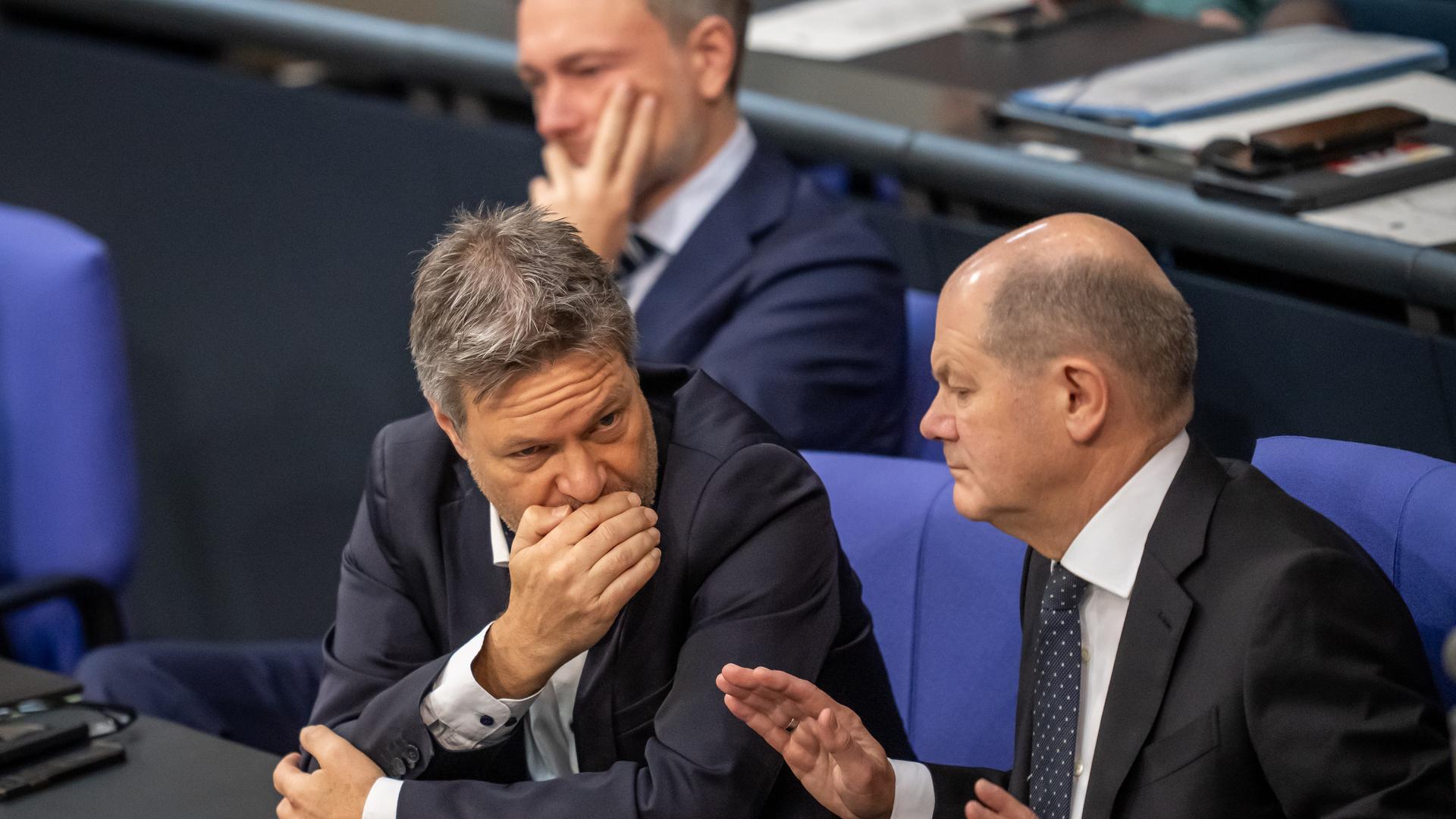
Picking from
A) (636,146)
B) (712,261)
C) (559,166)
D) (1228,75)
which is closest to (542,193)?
(559,166)

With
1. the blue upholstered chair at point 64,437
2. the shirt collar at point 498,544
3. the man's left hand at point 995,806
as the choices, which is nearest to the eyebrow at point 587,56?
the blue upholstered chair at point 64,437

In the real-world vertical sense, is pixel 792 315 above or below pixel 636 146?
below

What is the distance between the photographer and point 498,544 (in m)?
1.81

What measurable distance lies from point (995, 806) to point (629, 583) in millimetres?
395

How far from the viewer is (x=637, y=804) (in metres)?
1.62

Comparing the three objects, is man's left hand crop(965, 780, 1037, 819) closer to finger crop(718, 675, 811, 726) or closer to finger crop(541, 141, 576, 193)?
finger crop(718, 675, 811, 726)

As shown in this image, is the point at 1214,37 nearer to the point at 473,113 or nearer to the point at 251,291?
the point at 473,113

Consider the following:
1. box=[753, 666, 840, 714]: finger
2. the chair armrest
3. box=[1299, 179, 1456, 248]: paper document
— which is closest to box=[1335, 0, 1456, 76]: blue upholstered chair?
box=[1299, 179, 1456, 248]: paper document

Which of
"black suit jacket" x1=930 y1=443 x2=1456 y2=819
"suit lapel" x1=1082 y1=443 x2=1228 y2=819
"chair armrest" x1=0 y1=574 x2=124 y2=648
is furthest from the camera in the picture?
"chair armrest" x1=0 y1=574 x2=124 y2=648

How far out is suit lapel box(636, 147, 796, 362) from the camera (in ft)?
8.26

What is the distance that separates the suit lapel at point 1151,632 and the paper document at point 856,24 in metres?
1.58

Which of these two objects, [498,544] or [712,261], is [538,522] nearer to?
[498,544]

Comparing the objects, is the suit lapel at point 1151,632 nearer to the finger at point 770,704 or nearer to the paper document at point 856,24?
the finger at point 770,704

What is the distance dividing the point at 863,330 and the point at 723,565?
763mm
